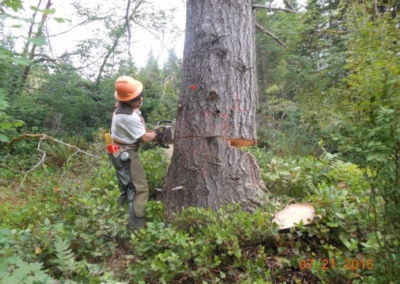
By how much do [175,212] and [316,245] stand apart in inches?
55.4

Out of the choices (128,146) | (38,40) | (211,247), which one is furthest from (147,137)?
(38,40)

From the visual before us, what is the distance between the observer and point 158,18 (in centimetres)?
1115

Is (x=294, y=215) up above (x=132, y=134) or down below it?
below

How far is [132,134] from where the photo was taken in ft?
11.2

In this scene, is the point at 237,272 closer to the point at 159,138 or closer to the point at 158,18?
the point at 159,138

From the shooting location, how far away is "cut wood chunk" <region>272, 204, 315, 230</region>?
2607 mm

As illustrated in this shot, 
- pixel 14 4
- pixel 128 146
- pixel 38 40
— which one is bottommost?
pixel 128 146

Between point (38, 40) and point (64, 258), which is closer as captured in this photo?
point (38, 40)

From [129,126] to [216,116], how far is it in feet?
3.37

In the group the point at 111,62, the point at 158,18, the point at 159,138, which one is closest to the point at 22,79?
the point at 111,62
